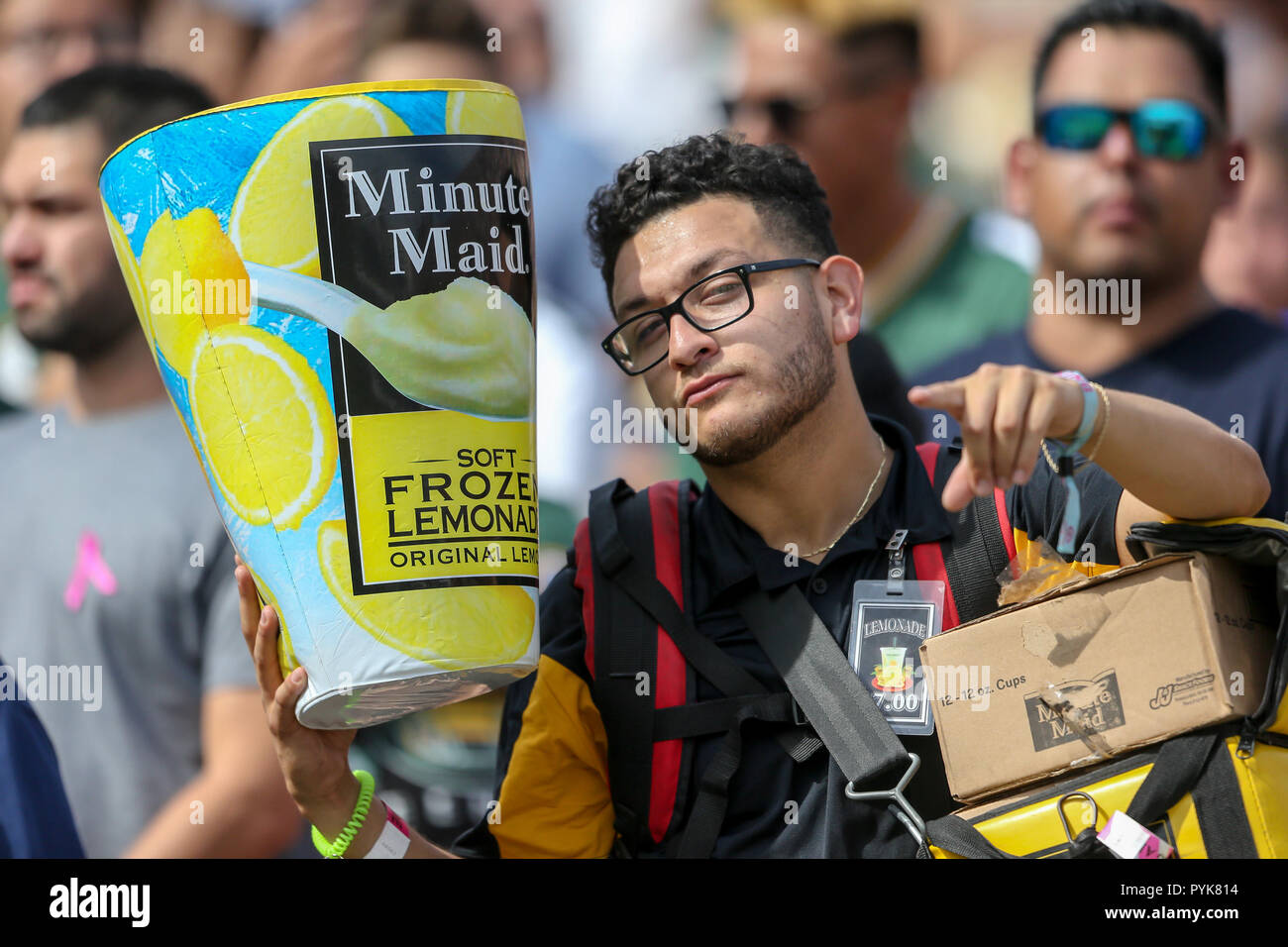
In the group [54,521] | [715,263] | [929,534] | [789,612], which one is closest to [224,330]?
[715,263]

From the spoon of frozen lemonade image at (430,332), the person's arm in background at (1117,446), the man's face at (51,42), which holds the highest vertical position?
the man's face at (51,42)

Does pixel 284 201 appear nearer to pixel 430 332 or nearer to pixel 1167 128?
pixel 430 332

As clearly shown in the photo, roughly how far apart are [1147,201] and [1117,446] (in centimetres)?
142

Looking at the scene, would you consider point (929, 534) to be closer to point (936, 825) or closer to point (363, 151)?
point (936, 825)

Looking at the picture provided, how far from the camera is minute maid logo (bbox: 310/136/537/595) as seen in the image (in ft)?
5.42

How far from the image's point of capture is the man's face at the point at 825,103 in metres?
3.19

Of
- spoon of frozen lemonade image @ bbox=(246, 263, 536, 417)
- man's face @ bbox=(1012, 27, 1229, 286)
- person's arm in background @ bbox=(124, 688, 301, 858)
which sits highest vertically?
man's face @ bbox=(1012, 27, 1229, 286)

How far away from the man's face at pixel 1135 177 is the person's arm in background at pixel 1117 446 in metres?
1.23

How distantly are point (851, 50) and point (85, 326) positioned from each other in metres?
2.06

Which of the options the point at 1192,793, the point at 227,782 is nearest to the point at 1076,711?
the point at 1192,793

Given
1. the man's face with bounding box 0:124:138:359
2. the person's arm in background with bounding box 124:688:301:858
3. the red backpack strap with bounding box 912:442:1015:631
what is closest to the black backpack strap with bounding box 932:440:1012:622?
the red backpack strap with bounding box 912:442:1015:631

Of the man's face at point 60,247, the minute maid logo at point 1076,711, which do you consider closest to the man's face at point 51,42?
the man's face at point 60,247

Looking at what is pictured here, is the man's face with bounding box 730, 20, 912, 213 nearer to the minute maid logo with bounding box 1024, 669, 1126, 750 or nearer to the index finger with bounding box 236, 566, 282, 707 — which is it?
the minute maid logo with bounding box 1024, 669, 1126, 750

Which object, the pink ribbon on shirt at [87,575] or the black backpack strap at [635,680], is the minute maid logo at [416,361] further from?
the pink ribbon on shirt at [87,575]
